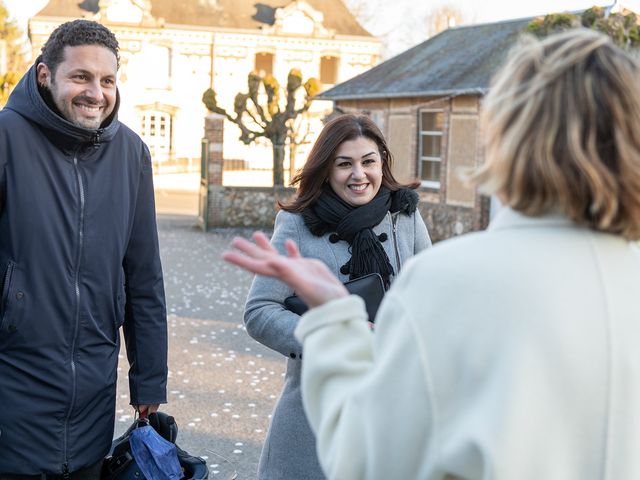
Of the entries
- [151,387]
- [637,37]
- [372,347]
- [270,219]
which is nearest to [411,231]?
[151,387]

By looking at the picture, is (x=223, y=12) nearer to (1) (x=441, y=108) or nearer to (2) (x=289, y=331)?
(1) (x=441, y=108)

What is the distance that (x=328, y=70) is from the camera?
1865 inches

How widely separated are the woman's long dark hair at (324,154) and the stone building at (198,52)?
37080 mm

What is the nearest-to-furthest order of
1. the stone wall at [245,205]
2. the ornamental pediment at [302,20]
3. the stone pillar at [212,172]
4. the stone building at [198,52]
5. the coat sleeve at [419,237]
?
the coat sleeve at [419,237] → the stone pillar at [212,172] → the stone wall at [245,205] → the stone building at [198,52] → the ornamental pediment at [302,20]

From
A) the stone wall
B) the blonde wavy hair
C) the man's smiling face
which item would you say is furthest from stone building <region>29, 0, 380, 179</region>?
the blonde wavy hair

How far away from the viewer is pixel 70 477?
10.1 ft

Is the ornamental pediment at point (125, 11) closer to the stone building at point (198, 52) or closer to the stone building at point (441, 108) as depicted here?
the stone building at point (198, 52)

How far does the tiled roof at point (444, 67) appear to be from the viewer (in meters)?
19.1

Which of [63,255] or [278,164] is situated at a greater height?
[63,255]

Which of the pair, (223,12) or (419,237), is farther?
(223,12)

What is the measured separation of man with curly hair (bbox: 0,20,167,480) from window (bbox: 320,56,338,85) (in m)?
44.1

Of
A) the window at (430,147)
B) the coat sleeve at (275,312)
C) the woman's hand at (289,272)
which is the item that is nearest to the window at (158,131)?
the window at (430,147)

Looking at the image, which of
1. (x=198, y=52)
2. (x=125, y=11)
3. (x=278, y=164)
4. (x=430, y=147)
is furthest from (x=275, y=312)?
(x=198, y=52)

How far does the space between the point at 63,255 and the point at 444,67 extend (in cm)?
1845
